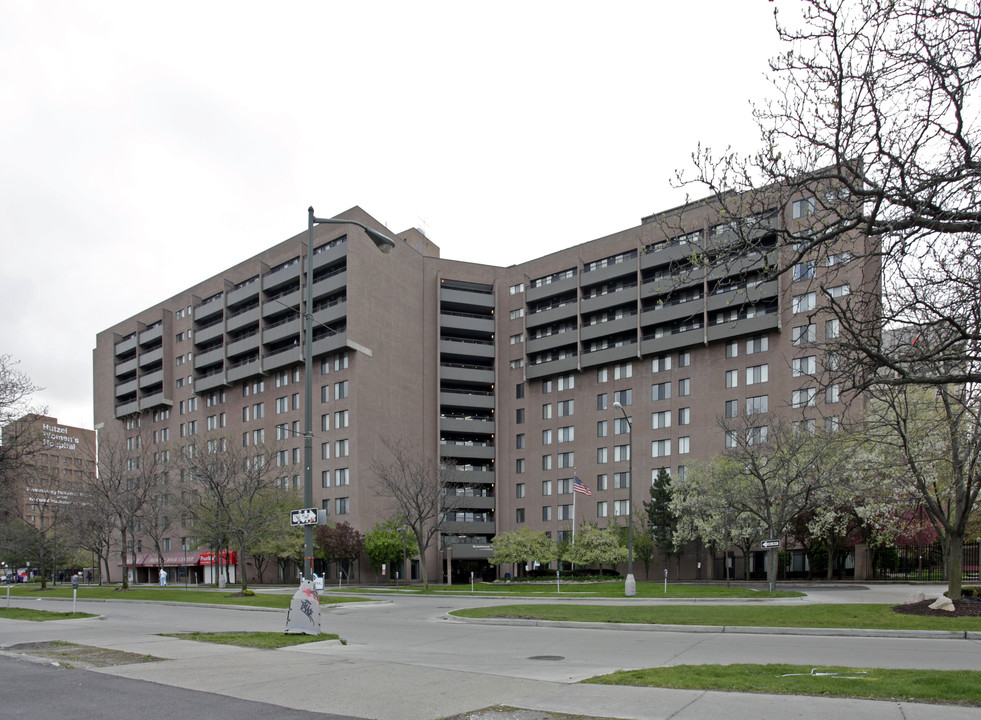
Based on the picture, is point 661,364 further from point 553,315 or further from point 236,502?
point 236,502

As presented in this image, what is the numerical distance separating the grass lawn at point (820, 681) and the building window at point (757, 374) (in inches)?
2300

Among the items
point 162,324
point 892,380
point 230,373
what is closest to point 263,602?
point 892,380

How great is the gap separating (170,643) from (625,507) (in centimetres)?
6023

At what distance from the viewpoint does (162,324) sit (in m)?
102

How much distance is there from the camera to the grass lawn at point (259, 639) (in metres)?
15.3

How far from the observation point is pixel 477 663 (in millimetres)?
13906

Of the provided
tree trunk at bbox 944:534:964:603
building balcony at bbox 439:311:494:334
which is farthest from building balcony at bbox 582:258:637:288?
tree trunk at bbox 944:534:964:603

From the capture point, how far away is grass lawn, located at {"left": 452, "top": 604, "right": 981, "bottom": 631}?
60.4 ft

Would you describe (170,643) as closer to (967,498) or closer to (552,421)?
(967,498)

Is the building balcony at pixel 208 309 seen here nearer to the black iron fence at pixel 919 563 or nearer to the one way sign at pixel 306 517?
the black iron fence at pixel 919 563

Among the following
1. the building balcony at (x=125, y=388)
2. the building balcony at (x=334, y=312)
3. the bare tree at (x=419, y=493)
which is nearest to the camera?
the bare tree at (x=419, y=493)

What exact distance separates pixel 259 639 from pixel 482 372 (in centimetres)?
7268

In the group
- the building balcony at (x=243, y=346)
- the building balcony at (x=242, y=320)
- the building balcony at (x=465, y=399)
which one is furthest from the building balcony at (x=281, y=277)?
the building balcony at (x=465, y=399)

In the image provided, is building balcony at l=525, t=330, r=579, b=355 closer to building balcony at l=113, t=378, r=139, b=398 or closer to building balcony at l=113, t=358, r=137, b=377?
building balcony at l=113, t=378, r=139, b=398
